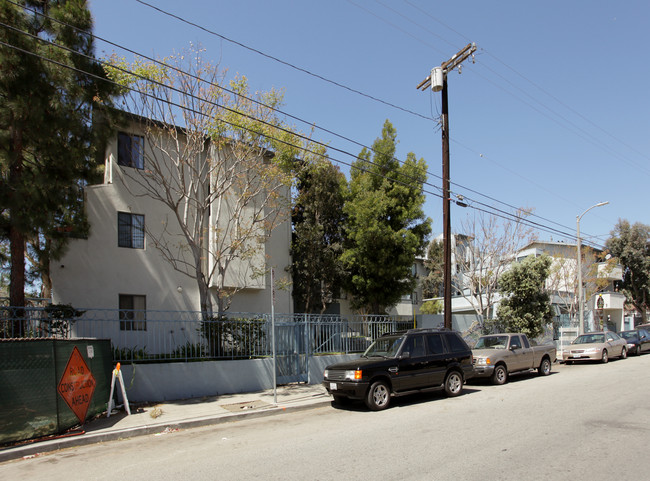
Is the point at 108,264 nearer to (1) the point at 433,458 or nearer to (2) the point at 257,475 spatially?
(2) the point at 257,475

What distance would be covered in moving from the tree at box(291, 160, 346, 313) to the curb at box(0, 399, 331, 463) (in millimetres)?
10349

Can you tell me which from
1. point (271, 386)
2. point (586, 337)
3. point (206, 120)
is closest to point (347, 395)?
point (271, 386)

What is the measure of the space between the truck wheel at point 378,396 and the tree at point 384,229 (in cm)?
1012

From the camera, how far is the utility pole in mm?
16812

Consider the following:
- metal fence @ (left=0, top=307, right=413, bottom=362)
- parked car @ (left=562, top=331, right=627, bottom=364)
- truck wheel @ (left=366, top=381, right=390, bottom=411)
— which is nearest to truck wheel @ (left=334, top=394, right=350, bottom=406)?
truck wheel @ (left=366, top=381, right=390, bottom=411)

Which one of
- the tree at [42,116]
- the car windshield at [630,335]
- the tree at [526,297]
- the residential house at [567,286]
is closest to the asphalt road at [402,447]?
the tree at [42,116]

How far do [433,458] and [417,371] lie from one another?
201 inches

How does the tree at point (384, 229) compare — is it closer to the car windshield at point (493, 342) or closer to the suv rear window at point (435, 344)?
the car windshield at point (493, 342)

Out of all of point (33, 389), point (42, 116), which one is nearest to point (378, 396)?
point (33, 389)

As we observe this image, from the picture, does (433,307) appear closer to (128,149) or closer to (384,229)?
(384,229)

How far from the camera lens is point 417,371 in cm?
1161

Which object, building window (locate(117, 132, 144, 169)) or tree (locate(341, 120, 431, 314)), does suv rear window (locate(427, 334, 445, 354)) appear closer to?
tree (locate(341, 120, 431, 314))

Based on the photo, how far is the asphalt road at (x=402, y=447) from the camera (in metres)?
6.07

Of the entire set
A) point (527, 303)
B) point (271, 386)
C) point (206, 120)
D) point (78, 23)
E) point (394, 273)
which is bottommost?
point (271, 386)
